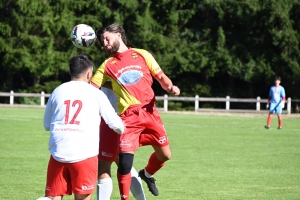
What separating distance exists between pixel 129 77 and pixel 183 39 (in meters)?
36.1

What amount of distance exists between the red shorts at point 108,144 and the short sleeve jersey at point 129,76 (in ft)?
1.01

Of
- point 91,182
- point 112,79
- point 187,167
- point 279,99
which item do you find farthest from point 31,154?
point 279,99

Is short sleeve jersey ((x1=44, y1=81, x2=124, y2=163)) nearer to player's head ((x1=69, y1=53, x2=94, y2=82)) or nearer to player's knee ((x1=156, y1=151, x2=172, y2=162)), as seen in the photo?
player's head ((x1=69, y1=53, x2=94, y2=82))

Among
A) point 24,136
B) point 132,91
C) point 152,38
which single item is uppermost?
point 152,38

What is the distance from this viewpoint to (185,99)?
38.6m

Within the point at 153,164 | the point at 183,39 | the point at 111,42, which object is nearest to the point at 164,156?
the point at 153,164

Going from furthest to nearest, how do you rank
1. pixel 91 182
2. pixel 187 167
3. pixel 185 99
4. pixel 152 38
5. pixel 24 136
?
pixel 152 38
pixel 185 99
pixel 24 136
pixel 187 167
pixel 91 182

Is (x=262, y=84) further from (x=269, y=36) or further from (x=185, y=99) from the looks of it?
(x=185, y=99)

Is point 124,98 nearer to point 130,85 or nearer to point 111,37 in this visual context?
point 130,85

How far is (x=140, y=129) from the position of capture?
7738 mm

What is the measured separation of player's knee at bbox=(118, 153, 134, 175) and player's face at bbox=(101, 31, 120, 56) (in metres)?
1.26

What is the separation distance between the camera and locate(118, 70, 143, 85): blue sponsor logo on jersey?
302 inches

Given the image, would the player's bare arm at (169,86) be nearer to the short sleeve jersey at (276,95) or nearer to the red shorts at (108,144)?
the red shorts at (108,144)

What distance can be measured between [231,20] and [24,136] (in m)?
28.2
